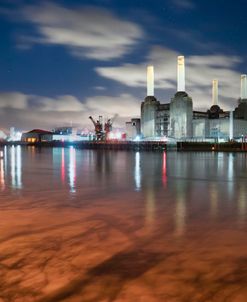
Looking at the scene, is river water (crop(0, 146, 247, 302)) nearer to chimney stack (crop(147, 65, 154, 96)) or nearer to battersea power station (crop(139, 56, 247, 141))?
battersea power station (crop(139, 56, 247, 141))

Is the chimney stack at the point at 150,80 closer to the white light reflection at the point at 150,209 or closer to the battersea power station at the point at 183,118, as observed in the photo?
the battersea power station at the point at 183,118

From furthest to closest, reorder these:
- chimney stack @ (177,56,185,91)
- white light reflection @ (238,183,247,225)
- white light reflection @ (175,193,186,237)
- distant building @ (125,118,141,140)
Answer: distant building @ (125,118,141,140), chimney stack @ (177,56,185,91), white light reflection @ (238,183,247,225), white light reflection @ (175,193,186,237)

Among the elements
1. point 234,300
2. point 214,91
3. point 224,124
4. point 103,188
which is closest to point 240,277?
point 234,300

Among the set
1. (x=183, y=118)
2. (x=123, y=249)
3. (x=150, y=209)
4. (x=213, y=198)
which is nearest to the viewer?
(x=123, y=249)

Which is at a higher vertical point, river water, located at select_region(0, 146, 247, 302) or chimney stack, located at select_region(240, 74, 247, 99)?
chimney stack, located at select_region(240, 74, 247, 99)

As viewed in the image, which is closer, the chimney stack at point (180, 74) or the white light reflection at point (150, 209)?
the white light reflection at point (150, 209)

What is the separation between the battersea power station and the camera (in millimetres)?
137375

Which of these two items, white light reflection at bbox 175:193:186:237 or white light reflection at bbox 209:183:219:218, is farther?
white light reflection at bbox 209:183:219:218

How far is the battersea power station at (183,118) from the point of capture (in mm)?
137375

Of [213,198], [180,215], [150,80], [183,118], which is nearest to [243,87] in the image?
[183,118]

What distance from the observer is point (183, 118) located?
139375mm

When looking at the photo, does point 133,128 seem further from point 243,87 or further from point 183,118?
point 243,87

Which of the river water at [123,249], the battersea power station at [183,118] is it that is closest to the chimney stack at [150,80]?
the battersea power station at [183,118]

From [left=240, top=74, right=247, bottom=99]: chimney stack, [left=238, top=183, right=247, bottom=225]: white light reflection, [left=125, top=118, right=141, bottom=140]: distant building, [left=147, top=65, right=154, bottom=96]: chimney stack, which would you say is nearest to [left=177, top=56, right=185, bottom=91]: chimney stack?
[left=147, top=65, right=154, bottom=96]: chimney stack
